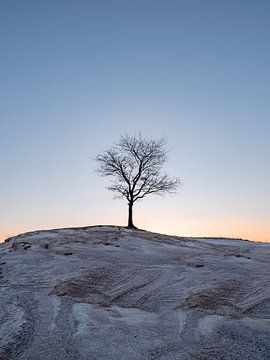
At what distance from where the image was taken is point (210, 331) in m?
6.86

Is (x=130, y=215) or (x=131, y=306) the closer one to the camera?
(x=131, y=306)

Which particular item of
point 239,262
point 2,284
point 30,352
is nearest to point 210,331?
point 30,352

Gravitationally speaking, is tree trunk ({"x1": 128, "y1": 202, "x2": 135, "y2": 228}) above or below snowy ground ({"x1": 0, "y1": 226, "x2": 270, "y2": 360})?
above

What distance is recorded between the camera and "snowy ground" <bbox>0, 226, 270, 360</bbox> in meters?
6.17

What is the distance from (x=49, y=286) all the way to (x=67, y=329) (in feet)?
11.5

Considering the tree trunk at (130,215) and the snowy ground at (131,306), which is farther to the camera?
the tree trunk at (130,215)

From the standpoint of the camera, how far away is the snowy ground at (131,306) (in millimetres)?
6172

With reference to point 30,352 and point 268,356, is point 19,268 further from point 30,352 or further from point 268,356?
point 268,356

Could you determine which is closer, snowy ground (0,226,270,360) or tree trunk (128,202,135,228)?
snowy ground (0,226,270,360)

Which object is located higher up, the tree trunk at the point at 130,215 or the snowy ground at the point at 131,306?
the tree trunk at the point at 130,215

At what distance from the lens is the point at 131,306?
8805mm

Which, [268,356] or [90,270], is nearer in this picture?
[268,356]

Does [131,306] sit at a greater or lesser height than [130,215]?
lesser

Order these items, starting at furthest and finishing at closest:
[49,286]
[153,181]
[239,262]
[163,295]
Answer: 1. [153,181]
2. [239,262]
3. [49,286]
4. [163,295]
